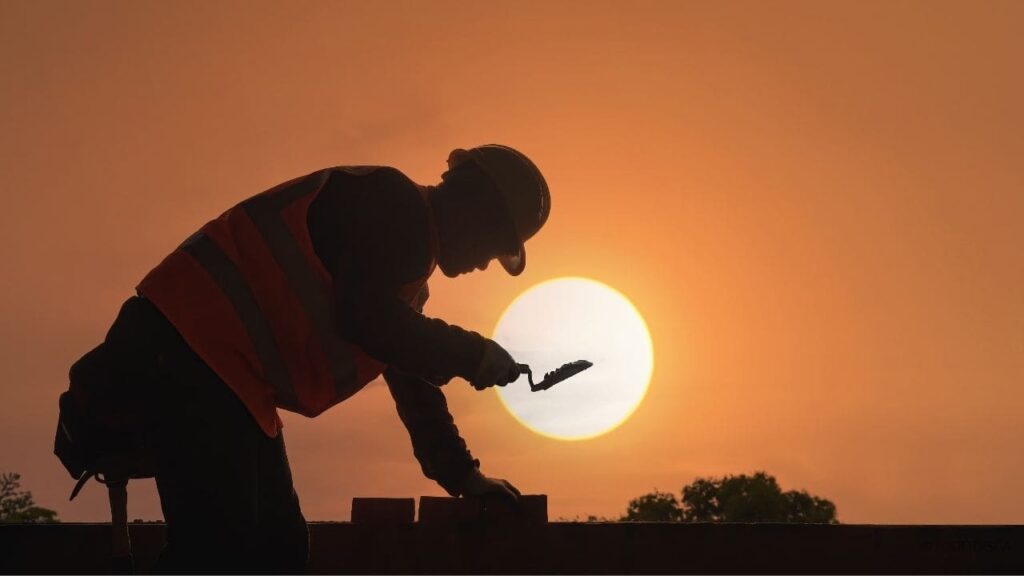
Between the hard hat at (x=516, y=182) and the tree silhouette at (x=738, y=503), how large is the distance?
54.9m

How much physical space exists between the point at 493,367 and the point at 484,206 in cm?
76

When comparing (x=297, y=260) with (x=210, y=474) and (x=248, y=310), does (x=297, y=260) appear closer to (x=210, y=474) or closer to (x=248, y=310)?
(x=248, y=310)

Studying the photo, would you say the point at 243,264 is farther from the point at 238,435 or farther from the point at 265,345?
the point at 238,435

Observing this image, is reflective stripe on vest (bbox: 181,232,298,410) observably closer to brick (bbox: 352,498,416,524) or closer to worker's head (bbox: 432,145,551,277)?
brick (bbox: 352,498,416,524)

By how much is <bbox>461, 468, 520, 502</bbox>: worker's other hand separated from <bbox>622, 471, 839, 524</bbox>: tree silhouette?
54.7 m

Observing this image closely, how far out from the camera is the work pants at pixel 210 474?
337cm

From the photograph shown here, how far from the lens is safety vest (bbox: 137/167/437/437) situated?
140 inches

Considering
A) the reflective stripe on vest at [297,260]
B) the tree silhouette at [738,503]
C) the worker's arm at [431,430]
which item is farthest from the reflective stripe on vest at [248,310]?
the tree silhouette at [738,503]

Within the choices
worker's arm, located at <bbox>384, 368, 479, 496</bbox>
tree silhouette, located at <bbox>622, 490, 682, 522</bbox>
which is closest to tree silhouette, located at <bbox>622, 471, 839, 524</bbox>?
tree silhouette, located at <bbox>622, 490, 682, 522</bbox>

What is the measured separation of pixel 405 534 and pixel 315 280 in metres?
1.17

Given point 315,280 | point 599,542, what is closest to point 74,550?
point 315,280

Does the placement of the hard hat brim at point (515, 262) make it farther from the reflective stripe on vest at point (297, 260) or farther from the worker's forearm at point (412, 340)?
the reflective stripe on vest at point (297, 260)

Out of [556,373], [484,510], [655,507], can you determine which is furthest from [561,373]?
[655,507]

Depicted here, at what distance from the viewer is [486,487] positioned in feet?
13.9
